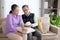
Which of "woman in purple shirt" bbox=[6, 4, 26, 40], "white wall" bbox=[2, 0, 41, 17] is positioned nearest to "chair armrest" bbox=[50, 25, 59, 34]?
"woman in purple shirt" bbox=[6, 4, 26, 40]

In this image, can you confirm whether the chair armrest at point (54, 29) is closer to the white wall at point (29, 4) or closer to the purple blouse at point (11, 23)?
the purple blouse at point (11, 23)

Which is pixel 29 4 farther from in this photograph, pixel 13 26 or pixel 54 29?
pixel 13 26

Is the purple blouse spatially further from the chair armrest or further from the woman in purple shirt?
the chair armrest

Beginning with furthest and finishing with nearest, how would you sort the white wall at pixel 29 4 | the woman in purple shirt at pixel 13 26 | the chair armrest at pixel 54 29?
the white wall at pixel 29 4 → the chair armrest at pixel 54 29 → the woman in purple shirt at pixel 13 26

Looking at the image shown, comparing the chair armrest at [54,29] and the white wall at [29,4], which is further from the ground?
the white wall at [29,4]

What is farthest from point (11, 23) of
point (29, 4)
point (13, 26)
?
point (29, 4)

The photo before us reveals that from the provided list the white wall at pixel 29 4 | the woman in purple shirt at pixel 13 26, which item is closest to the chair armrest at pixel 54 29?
the woman in purple shirt at pixel 13 26

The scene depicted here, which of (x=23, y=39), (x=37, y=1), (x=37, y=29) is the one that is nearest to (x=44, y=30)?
(x=37, y=29)

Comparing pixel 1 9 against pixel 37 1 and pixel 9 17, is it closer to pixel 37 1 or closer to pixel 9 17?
pixel 37 1

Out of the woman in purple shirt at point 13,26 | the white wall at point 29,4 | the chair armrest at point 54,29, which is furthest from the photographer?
the white wall at point 29,4

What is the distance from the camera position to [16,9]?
3.22m

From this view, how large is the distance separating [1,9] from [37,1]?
144 centimetres

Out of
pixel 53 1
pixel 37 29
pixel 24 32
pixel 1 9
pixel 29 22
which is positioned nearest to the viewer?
pixel 24 32

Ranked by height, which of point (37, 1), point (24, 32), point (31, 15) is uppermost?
point (37, 1)
